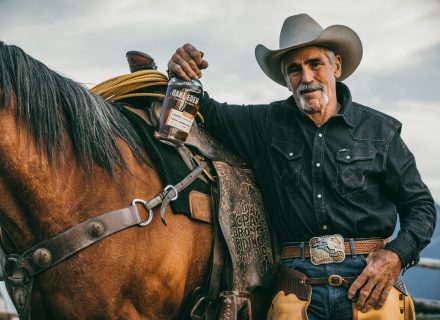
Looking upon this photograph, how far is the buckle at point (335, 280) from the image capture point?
10.1 feet

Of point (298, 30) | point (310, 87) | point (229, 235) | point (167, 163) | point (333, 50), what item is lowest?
point (229, 235)

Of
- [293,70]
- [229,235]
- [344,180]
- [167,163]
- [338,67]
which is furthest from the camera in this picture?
[338,67]

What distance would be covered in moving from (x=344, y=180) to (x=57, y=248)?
151cm

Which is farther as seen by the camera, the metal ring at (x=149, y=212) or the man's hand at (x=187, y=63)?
the man's hand at (x=187, y=63)

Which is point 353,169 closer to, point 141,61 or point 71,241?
point 141,61

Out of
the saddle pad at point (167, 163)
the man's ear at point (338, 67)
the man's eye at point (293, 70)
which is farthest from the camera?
the man's ear at point (338, 67)

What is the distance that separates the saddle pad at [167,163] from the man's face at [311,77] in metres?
0.74

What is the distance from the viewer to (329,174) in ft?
10.5

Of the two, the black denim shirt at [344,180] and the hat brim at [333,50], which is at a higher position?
the hat brim at [333,50]

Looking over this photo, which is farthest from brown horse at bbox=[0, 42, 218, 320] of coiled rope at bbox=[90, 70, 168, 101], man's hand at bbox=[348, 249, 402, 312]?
man's hand at bbox=[348, 249, 402, 312]

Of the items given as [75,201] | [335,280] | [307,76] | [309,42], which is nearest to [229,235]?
[335,280]

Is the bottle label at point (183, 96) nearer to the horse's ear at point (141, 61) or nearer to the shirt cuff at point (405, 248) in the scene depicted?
the horse's ear at point (141, 61)

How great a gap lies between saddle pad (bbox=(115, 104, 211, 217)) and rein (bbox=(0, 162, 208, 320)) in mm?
211

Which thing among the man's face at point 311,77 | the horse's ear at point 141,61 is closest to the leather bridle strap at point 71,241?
the horse's ear at point 141,61
